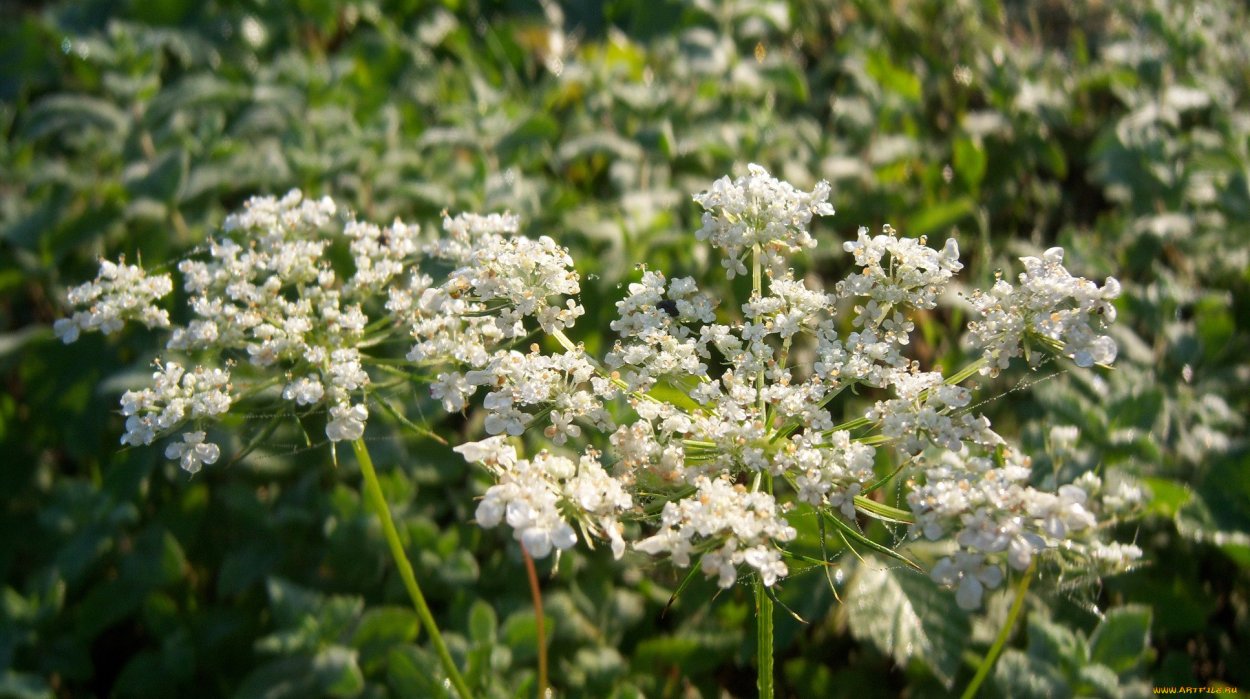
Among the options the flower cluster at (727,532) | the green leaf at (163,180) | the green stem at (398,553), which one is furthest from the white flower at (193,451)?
the green leaf at (163,180)

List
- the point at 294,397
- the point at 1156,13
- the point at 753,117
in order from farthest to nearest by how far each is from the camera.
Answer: the point at 1156,13, the point at 753,117, the point at 294,397

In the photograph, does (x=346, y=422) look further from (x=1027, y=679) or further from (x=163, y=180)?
(x=163, y=180)

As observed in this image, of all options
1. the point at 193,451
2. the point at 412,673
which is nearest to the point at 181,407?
the point at 193,451

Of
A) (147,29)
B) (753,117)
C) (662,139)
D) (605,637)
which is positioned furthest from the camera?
(147,29)

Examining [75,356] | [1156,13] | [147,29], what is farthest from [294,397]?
[1156,13]

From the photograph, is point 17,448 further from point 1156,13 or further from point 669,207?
point 1156,13

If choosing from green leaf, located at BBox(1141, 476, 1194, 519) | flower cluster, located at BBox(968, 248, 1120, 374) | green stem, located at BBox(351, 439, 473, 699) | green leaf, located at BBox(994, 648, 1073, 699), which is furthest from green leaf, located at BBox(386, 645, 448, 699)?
→ green leaf, located at BBox(1141, 476, 1194, 519)

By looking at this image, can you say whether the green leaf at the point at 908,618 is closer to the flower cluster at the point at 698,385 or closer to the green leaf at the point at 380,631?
the flower cluster at the point at 698,385
